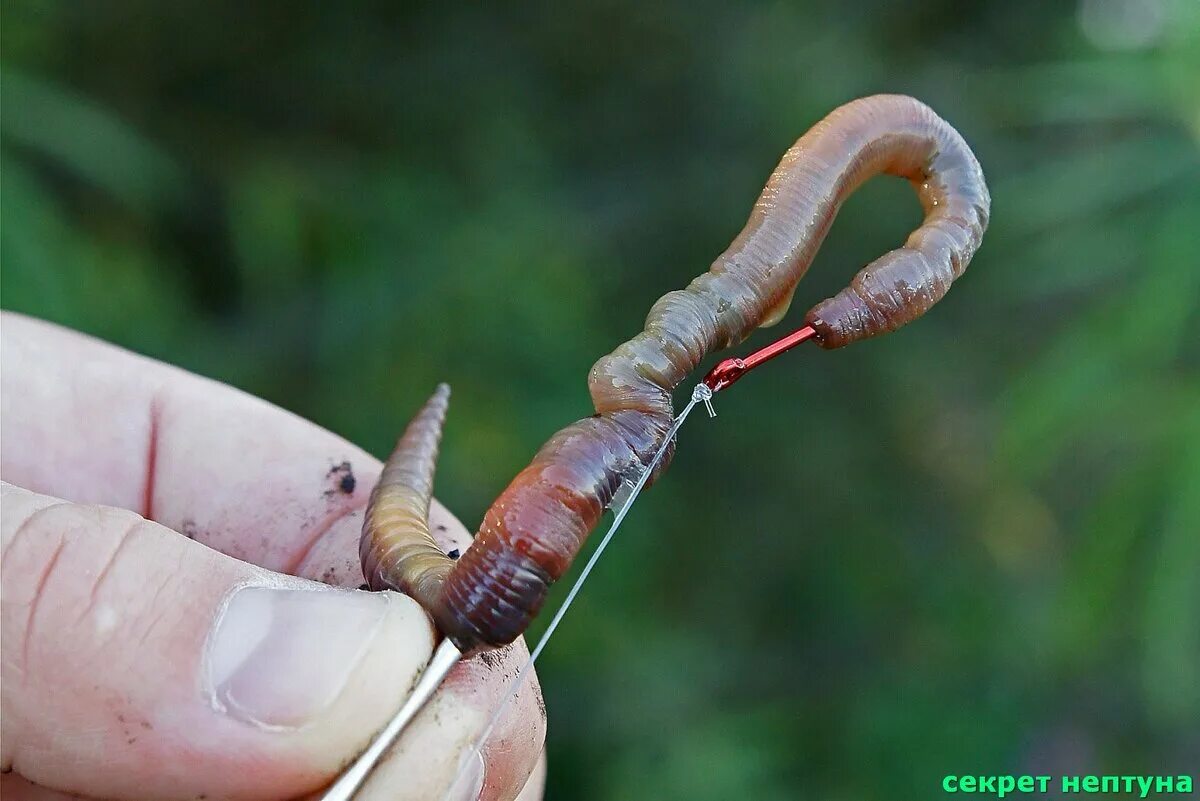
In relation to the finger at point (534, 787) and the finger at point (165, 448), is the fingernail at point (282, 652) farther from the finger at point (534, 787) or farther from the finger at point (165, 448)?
the finger at point (534, 787)

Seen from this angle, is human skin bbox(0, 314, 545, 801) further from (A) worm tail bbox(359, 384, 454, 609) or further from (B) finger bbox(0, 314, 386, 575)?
(B) finger bbox(0, 314, 386, 575)

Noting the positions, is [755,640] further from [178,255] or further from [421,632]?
[178,255]

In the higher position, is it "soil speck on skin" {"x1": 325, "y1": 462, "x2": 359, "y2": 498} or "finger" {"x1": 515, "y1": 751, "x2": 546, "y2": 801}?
"soil speck on skin" {"x1": 325, "y1": 462, "x2": 359, "y2": 498}

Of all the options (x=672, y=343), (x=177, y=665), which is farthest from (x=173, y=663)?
(x=672, y=343)

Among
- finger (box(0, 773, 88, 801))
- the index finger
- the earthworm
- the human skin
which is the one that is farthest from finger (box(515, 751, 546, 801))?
finger (box(0, 773, 88, 801))

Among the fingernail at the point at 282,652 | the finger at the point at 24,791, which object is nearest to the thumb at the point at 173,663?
the fingernail at the point at 282,652

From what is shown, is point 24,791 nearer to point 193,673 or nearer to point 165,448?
point 193,673

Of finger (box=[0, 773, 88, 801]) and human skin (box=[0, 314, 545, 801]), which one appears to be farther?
finger (box=[0, 773, 88, 801])
